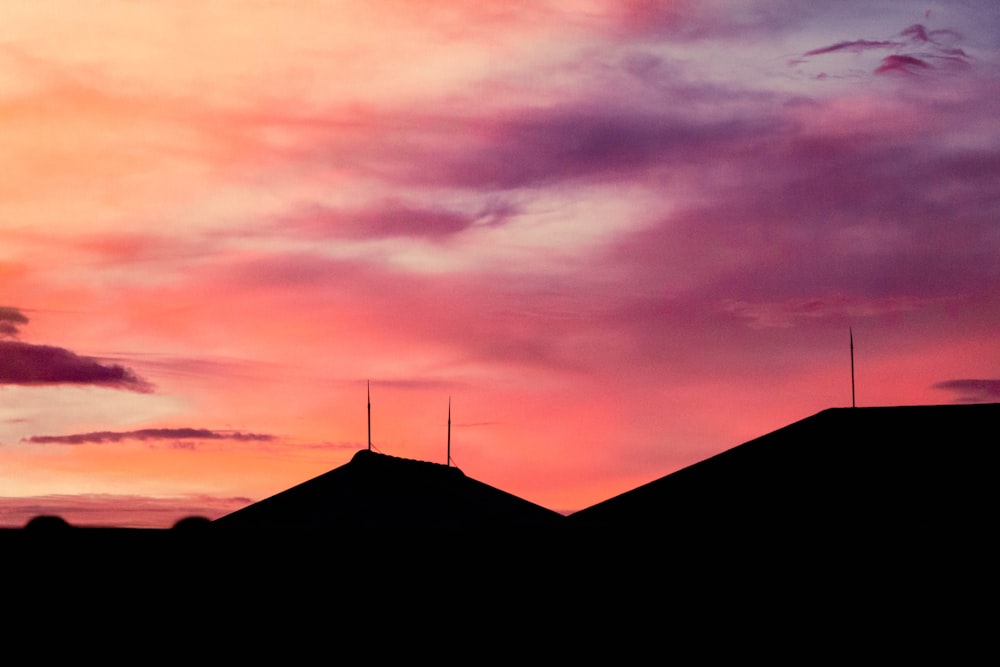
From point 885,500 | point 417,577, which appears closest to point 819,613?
point 417,577

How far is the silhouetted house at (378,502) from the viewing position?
1211 inches

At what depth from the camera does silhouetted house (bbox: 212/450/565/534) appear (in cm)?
3075

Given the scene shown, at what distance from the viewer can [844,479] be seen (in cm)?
2834

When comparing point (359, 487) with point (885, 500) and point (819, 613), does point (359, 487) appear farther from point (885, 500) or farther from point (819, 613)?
point (819, 613)

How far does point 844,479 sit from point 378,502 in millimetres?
11657

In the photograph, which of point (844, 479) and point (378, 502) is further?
point (378, 502)

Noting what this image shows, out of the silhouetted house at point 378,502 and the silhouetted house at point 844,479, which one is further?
the silhouetted house at point 378,502

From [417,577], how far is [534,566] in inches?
61.6

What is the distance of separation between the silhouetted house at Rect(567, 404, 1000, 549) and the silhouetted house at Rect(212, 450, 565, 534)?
3.02 m

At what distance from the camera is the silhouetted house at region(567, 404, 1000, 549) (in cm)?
2673

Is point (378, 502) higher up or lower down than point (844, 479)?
lower down

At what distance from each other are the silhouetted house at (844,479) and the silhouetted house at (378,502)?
3.02 m

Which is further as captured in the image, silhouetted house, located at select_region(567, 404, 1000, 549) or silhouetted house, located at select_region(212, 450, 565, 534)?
silhouetted house, located at select_region(212, 450, 565, 534)

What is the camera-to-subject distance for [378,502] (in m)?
31.3
